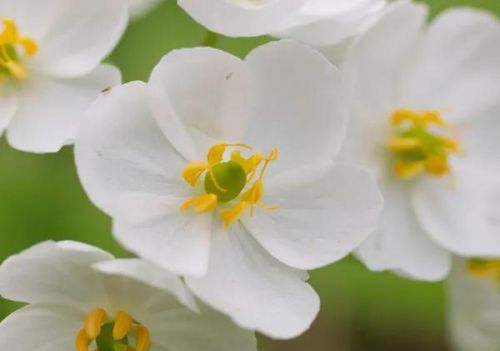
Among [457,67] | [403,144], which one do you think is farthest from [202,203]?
[457,67]

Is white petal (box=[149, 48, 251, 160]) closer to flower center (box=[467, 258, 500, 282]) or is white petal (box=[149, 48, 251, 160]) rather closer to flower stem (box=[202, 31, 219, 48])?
flower stem (box=[202, 31, 219, 48])

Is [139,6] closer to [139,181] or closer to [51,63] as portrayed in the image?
[51,63]

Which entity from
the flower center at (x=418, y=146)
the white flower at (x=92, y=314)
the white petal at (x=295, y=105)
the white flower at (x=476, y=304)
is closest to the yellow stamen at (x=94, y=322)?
the white flower at (x=92, y=314)

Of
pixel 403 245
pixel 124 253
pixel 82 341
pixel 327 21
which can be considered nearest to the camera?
pixel 82 341

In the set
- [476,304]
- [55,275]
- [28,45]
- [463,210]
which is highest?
[28,45]

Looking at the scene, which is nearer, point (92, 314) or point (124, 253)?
point (92, 314)

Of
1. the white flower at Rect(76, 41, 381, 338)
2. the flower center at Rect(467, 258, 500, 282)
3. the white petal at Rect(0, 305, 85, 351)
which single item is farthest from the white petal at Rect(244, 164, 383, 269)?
the flower center at Rect(467, 258, 500, 282)
